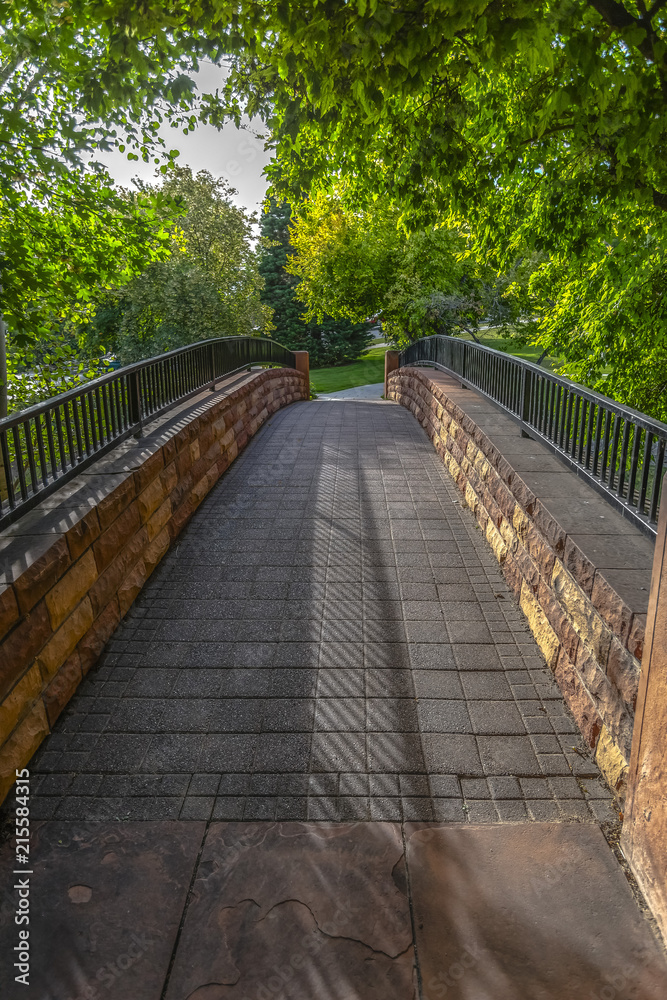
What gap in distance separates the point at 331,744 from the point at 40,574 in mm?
1690

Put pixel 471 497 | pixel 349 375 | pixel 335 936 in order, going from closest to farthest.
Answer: pixel 335 936, pixel 471 497, pixel 349 375

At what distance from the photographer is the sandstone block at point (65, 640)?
11.0 feet

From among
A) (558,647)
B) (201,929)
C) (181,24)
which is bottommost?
(201,929)

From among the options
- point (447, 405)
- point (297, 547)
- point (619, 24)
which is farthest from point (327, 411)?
point (619, 24)

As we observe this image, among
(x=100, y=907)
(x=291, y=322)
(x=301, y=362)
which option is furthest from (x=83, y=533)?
(x=291, y=322)

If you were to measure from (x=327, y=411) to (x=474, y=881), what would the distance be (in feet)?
37.3

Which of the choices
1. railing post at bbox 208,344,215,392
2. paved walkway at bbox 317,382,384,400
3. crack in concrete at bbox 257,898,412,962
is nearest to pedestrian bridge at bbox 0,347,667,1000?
crack in concrete at bbox 257,898,412,962

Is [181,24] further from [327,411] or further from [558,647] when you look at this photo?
[327,411]

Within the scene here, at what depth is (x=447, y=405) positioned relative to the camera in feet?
27.1

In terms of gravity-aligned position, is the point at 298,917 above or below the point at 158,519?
below

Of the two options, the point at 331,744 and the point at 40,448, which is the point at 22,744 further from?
the point at 40,448

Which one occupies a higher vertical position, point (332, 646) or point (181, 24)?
point (181, 24)

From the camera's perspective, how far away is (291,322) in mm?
39094

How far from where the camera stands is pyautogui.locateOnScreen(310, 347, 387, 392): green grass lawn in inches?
1379
